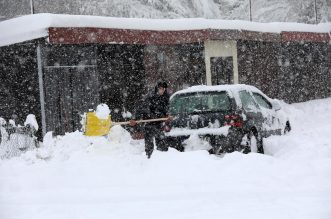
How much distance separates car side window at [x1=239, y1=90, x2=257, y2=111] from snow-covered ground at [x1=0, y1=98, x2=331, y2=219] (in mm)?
963

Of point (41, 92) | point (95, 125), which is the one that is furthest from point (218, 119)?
point (41, 92)

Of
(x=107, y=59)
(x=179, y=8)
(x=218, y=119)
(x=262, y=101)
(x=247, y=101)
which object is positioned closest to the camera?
(x=218, y=119)

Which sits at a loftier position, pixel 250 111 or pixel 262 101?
pixel 262 101

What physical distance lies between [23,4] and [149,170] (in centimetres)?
2645

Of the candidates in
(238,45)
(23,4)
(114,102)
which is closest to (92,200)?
(114,102)

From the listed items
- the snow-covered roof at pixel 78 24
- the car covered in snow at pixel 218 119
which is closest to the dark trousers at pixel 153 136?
the car covered in snow at pixel 218 119

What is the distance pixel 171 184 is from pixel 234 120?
254 centimetres

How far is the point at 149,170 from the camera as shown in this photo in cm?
853

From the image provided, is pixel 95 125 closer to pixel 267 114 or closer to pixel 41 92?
pixel 267 114

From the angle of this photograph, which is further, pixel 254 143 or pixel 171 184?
pixel 254 143

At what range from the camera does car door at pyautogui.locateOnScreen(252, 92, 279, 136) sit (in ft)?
36.3

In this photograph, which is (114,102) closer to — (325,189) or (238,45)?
(238,45)

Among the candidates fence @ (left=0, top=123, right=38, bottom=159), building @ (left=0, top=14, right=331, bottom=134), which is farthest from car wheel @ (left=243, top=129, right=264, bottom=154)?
building @ (left=0, top=14, right=331, bottom=134)

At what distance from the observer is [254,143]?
10312 millimetres
